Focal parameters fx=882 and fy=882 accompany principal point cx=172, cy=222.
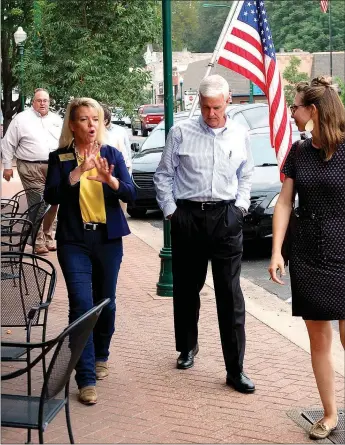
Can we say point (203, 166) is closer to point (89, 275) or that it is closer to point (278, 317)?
point (89, 275)

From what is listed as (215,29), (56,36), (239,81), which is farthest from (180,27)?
(239,81)

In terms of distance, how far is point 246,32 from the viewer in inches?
325

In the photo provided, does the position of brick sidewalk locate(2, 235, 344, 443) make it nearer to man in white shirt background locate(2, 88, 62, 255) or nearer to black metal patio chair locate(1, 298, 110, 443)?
black metal patio chair locate(1, 298, 110, 443)

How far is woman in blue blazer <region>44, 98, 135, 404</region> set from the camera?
5441 millimetres

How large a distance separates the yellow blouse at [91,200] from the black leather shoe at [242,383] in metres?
1.33

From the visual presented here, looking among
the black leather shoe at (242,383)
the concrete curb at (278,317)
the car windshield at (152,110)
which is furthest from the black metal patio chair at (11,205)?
the car windshield at (152,110)

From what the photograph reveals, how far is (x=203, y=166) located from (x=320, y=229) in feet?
3.97

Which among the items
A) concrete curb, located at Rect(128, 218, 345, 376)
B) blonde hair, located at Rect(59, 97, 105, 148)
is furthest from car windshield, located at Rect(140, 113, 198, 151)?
blonde hair, located at Rect(59, 97, 105, 148)

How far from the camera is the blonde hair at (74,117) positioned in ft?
17.9

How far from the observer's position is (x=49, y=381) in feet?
12.7

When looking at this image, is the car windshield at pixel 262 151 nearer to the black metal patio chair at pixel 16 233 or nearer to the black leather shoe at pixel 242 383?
the black metal patio chair at pixel 16 233

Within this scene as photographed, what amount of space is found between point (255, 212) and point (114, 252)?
6.22 meters

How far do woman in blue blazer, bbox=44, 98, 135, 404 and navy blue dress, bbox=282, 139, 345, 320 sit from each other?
4.08 feet

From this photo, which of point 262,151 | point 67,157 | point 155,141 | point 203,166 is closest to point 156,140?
point 155,141
